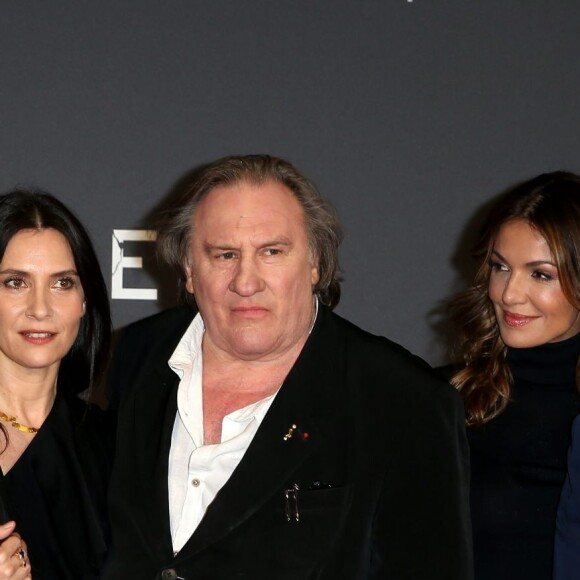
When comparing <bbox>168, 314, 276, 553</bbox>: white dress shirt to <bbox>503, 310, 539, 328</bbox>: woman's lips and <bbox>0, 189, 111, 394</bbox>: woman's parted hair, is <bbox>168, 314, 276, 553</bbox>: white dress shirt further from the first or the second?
<bbox>503, 310, 539, 328</bbox>: woman's lips

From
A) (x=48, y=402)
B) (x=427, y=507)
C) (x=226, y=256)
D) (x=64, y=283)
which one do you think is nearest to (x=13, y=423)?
(x=48, y=402)

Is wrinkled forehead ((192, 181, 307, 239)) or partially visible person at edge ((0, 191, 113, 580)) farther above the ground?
wrinkled forehead ((192, 181, 307, 239))

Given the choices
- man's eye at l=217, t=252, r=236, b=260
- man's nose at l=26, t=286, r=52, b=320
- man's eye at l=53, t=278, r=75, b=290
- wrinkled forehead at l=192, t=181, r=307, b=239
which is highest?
wrinkled forehead at l=192, t=181, r=307, b=239

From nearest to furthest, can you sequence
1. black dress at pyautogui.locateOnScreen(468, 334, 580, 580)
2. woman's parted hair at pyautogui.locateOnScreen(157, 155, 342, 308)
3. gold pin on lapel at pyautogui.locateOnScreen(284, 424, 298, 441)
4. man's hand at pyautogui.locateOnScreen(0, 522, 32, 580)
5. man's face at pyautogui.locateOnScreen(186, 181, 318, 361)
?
1. man's hand at pyautogui.locateOnScreen(0, 522, 32, 580)
2. gold pin on lapel at pyautogui.locateOnScreen(284, 424, 298, 441)
3. man's face at pyautogui.locateOnScreen(186, 181, 318, 361)
4. woman's parted hair at pyautogui.locateOnScreen(157, 155, 342, 308)
5. black dress at pyautogui.locateOnScreen(468, 334, 580, 580)

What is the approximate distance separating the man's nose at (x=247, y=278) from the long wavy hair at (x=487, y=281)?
0.66m

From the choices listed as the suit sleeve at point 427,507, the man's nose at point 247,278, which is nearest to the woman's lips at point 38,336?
the man's nose at point 247,278

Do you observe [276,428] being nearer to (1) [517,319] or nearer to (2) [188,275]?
(2) [188,275]

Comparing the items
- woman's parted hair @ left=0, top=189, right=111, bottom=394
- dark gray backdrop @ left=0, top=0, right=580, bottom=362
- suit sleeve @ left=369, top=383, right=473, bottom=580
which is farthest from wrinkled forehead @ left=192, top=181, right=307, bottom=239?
dark gray backdrop @ left=0, top=0, right=580, bottom=362

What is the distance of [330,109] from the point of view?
10.6ft

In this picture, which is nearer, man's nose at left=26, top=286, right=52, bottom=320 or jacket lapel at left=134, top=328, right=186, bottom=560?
jacket lapel at left=134, top=328, right=186, bottom=560

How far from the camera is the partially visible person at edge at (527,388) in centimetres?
224

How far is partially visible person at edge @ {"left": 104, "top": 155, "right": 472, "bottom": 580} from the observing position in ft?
5.99

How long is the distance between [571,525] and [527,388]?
0.38 meters

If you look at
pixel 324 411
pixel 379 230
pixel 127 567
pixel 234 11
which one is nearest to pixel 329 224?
pixel 324 411
